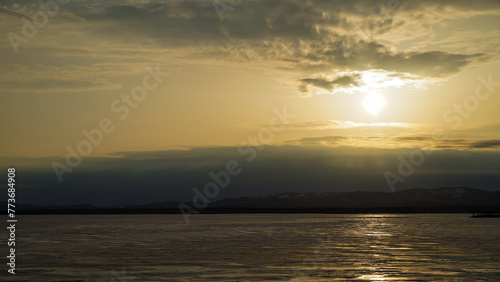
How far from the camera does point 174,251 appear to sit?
46.1 metres

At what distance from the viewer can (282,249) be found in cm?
4750

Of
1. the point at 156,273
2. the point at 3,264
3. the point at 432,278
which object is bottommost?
the point at 432,278

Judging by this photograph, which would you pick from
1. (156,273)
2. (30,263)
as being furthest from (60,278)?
(30,263)

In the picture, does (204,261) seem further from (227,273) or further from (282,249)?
(282,249)

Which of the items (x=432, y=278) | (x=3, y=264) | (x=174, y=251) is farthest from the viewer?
(x=174, y=251)

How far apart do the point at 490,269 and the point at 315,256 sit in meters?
12.8

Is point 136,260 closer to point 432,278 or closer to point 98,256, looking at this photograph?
point 98,256

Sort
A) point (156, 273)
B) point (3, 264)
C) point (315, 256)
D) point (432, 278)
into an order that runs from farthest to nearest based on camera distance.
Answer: point (315, 256) < point (3, 264) < point (156, 273) < point (432, 278)

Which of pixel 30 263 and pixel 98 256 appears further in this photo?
pixel 98 256

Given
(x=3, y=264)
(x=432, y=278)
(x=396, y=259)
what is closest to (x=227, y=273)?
(x=432, y=278)

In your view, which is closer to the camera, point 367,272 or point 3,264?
point 367,272

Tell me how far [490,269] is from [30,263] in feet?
100

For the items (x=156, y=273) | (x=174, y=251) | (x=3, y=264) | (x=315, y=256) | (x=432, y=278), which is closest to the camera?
(x=432, y=278)

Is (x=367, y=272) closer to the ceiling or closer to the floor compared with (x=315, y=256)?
closer to the floor
